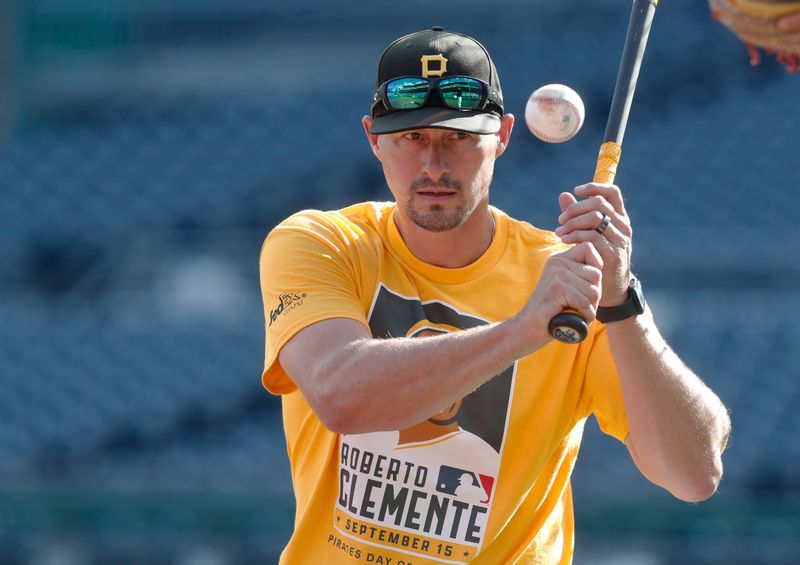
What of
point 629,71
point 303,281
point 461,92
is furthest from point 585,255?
point 303,281

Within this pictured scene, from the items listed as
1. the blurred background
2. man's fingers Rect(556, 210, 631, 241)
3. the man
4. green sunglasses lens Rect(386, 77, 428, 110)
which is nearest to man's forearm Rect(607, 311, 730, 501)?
the man

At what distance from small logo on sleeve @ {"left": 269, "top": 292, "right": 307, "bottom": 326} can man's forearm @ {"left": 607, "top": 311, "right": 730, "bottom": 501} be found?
2.99 ft

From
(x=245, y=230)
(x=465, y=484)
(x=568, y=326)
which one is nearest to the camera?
(x=568, y=326)

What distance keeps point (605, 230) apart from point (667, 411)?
1.94 ft

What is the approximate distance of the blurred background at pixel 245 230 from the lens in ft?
27.3

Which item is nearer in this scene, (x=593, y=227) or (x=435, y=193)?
(x=593, y=227)

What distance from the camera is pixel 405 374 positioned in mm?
3107

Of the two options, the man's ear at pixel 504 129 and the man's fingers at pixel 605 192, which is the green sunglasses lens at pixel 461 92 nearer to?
the man's ear at pixel 504 129

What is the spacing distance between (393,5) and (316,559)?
34.4 feet

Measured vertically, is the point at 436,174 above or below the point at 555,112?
below

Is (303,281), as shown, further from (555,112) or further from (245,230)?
(245,230)

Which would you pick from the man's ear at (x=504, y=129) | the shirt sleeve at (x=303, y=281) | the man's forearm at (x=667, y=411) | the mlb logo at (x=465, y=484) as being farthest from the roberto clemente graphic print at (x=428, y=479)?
the man's ear at (x=504, y=129)

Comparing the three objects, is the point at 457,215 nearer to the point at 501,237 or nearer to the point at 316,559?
the point at 501,237

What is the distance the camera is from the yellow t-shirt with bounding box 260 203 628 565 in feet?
11.1
